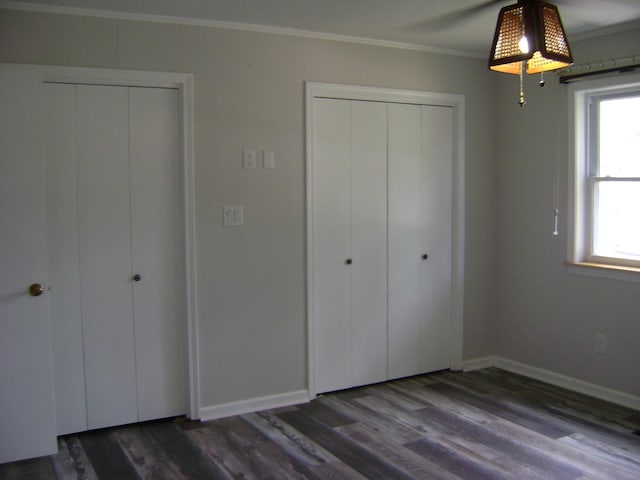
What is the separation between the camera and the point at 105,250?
331cm

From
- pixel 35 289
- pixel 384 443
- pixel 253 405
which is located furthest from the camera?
pixel 253 405

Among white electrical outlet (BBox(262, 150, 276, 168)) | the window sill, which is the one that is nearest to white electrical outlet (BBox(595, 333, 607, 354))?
the window sill

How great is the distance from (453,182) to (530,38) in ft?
5.51

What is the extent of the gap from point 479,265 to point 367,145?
1307 millimetres

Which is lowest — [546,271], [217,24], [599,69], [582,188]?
[546,271]

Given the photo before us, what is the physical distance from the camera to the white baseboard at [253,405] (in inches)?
140

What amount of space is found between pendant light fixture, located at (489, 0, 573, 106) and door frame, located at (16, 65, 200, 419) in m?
1.68

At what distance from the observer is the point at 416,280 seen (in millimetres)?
4246

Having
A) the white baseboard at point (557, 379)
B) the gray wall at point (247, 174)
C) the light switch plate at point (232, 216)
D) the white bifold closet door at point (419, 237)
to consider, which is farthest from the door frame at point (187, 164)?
the white baseboard at point (557, 379)

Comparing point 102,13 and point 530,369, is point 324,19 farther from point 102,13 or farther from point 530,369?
point 530,369

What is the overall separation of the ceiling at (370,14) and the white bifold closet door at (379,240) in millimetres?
503

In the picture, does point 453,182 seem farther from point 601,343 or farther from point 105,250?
point 105,250

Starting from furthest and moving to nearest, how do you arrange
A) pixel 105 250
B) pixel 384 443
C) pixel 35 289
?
pixel 105 250
pixel 384 443
pixel 35 289

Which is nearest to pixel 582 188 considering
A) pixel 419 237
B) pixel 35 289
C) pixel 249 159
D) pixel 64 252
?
pixel 419 237
